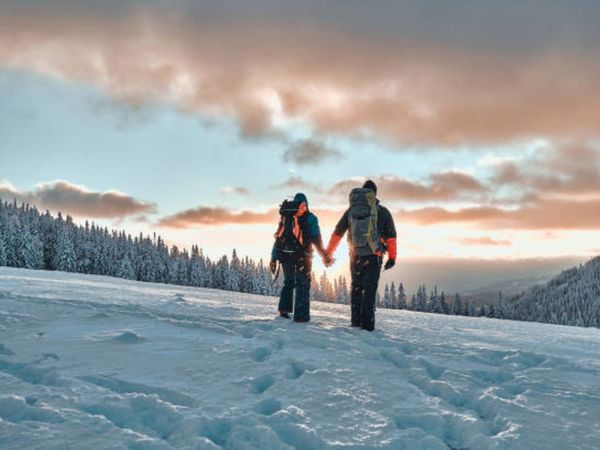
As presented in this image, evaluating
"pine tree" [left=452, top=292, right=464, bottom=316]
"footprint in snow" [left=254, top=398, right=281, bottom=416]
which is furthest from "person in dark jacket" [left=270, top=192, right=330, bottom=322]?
"pine tree" [left=452, top=292, right=464, bottom=316]

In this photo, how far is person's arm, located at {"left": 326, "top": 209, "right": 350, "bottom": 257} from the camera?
1071cm

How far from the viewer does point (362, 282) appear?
10.1 m

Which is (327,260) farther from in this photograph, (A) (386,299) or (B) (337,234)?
(A) (386,299)

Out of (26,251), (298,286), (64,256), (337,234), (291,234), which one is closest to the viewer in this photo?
(298,286)

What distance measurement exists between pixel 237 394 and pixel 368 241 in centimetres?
553

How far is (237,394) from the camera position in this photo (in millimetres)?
5297

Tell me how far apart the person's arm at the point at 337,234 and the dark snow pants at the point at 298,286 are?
1.98 ft

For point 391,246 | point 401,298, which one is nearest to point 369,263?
point 391,246

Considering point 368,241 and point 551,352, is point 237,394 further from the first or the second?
point 551,352

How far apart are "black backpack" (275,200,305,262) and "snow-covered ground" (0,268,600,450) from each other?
1855 millimetres

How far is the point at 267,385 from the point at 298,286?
4.58 m

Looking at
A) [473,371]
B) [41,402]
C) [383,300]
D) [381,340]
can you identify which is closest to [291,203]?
[381,340]

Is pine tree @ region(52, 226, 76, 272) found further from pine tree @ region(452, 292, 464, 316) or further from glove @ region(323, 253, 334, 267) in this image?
pine tree @ region(452, 292, 464, 316)

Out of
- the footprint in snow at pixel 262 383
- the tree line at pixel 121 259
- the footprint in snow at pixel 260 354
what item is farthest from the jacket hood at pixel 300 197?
the tree line at pixel 121 259
